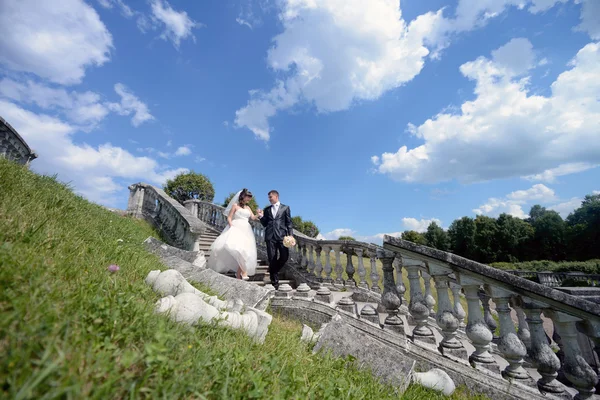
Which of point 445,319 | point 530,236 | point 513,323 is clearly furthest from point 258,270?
point 530,236

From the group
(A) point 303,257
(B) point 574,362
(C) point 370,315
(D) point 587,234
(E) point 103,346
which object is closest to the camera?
(E) point 103,346

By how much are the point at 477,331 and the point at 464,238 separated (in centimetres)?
5558

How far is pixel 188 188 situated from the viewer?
2702 centimetres

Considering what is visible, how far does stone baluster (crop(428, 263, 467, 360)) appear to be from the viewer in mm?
2889

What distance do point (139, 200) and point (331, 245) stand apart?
10731mm

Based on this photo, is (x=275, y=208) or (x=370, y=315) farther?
(x=275, y=208)

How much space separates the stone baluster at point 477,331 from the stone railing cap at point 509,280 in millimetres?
137

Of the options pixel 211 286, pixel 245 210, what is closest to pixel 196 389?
pixel 211 286

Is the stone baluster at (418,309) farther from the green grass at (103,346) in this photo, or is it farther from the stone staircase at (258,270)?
the stone staircase at (258,270)

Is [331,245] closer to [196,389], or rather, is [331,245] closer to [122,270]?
[122,270]

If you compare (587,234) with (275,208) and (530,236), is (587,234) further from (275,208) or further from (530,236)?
(275,208)

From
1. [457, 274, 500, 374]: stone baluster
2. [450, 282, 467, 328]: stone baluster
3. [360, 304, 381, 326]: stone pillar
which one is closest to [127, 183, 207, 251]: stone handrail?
[360, 304, 381, 326]: stone pillar

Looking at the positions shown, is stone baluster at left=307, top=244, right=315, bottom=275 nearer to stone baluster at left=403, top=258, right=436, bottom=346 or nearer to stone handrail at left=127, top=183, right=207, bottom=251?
stone handrail at left=127, top=183, right=207, bottom=251

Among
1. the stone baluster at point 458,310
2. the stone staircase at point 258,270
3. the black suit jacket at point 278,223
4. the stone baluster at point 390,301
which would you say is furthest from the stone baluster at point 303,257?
the stone baluster at point 390,301
